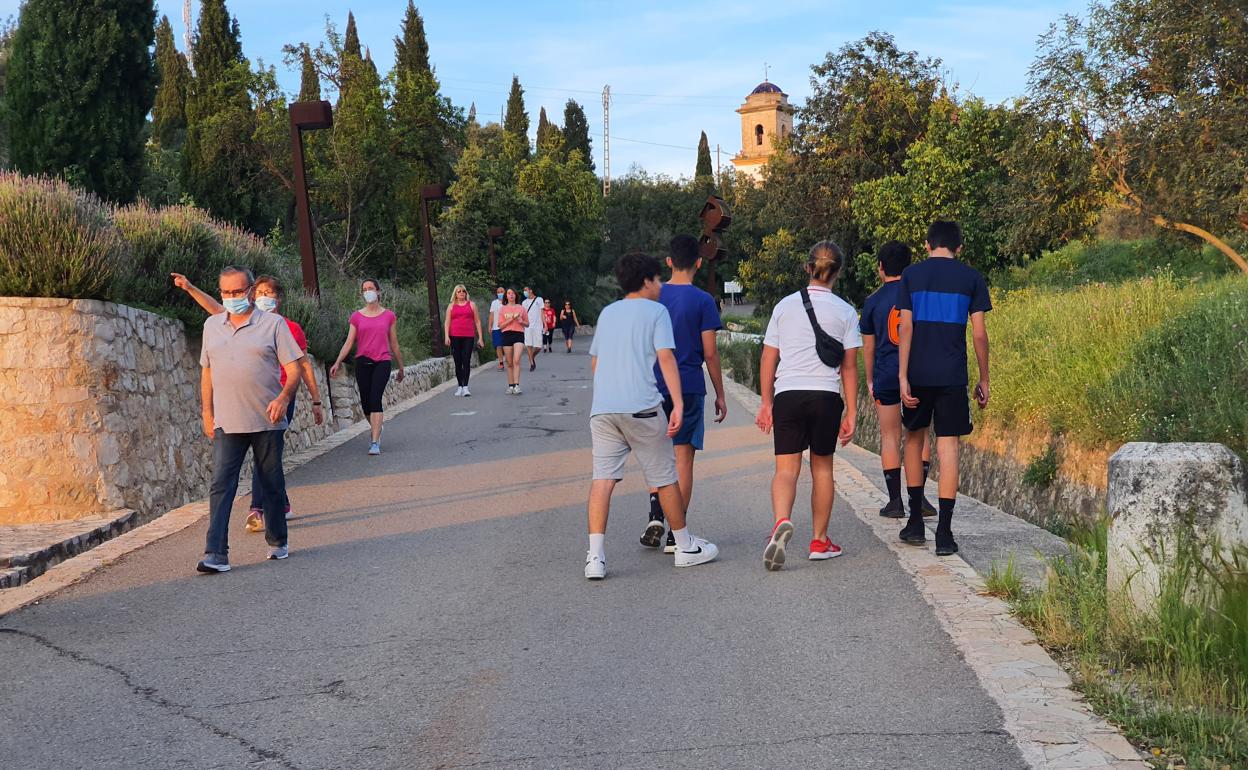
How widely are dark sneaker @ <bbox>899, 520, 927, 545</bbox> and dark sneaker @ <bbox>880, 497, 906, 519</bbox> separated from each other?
1.13m

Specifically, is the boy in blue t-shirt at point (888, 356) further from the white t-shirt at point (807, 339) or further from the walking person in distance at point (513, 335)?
the walking person in distance at point (513, 335)

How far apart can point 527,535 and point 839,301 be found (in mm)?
2800

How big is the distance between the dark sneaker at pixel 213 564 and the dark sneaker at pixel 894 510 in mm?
4427

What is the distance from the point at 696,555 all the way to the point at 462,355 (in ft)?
47.1

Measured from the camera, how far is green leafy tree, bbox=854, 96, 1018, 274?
3656 centimetres

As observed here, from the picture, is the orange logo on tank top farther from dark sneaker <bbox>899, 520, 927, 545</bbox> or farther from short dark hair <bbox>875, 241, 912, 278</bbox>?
dark sneaker <bbox>899, 520, 927, 545</bbox>

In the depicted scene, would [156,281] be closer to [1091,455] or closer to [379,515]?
[379,515]

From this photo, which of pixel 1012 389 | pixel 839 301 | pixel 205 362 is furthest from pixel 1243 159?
pixel 205 362

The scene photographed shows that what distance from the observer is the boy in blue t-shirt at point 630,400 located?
686cm

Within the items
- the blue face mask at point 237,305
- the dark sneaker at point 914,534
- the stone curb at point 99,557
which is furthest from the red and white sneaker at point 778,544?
the stone curb at point 99,557

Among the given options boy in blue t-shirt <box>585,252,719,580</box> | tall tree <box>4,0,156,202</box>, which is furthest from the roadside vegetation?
tall tree <box>4,0,156,202</box>

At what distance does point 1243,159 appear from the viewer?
71.4 feet

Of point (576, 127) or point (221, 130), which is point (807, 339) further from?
point (576, 127)

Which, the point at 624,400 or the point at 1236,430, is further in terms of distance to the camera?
the point at 1236,430
